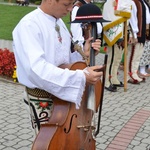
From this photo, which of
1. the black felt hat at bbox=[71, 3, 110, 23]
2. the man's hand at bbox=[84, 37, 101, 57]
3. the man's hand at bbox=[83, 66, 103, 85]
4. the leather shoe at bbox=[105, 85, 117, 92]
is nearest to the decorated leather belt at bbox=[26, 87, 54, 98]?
the man's hand at bbox=[83, 66, 103, 85]

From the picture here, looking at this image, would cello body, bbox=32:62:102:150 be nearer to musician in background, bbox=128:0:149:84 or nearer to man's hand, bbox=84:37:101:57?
man's hand, bbox=84:37:101:57

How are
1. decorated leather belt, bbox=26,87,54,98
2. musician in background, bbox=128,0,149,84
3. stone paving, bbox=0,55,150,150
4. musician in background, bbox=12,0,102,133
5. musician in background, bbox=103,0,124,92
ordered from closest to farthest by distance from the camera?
1. musician in background, bbox=12,0,102,133
2. decorated leather belt, bbox=26,87,54,98
3. stone paving, bbox=0,55,150,150
4. musician in background, bbox=103,0,124,92
5. musician in background, bbox=128,0,149,84

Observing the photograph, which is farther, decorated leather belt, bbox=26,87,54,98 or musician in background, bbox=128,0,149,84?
musician in background, bbox=128,0,149,84

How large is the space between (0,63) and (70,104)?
509cm

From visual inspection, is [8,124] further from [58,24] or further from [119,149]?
[58,24]

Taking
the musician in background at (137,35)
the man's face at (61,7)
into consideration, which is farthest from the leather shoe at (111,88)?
the man's face at (61,7)

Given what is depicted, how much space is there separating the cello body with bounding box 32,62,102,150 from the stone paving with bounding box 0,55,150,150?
178 centimetres

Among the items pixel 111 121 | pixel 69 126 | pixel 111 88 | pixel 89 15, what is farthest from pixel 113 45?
pixel 69 126

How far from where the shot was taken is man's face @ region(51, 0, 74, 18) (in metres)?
2.33

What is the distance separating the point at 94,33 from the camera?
2598 mm

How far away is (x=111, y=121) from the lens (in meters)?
5.21

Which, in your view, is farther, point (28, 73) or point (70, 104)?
point (70, 104)

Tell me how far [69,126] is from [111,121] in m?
2.91

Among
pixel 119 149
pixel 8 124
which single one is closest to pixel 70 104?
pixel 119 149
